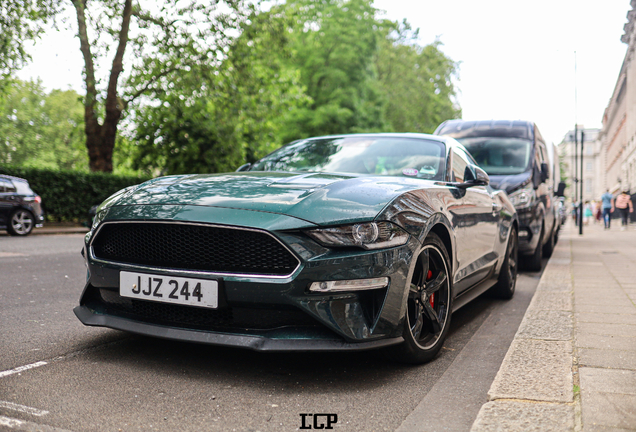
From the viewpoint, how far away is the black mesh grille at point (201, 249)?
2.90 meters

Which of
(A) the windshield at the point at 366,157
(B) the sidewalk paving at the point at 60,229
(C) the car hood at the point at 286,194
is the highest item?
(A) the windshield at the point at 366,157

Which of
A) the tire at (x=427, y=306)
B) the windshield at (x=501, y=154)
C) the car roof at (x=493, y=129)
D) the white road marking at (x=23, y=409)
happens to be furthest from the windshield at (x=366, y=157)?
the car roof at (x=493, y=129)

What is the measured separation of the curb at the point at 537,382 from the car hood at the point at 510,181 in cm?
392

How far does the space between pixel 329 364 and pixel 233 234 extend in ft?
3.23

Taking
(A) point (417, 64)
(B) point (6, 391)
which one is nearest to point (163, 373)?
(B) point (6, 391)

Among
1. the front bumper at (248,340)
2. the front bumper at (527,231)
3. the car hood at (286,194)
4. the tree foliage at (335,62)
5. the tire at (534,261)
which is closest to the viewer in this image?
the front bumper at (248,340)

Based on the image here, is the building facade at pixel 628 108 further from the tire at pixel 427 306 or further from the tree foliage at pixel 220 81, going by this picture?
the tire at pixel 427 306

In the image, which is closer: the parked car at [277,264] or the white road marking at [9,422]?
Answer: the white road marking at [9,422]

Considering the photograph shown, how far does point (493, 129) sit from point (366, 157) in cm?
641

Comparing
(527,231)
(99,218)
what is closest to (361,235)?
(99,218)

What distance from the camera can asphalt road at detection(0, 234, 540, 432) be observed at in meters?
2.50

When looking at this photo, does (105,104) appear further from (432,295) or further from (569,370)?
(569,370)

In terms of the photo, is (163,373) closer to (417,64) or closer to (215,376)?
(215,376)

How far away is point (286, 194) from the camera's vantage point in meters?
3.21
